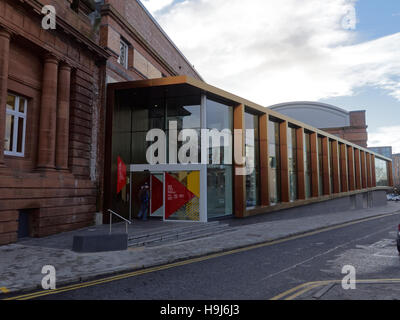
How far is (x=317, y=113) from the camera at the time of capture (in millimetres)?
56156

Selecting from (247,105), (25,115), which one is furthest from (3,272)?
(247,105)

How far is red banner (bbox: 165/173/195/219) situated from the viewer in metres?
16.5

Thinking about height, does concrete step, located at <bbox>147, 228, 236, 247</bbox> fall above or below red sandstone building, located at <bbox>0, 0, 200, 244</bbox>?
below

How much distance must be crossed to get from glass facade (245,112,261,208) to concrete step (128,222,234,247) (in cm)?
432

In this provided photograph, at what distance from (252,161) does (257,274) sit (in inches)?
548

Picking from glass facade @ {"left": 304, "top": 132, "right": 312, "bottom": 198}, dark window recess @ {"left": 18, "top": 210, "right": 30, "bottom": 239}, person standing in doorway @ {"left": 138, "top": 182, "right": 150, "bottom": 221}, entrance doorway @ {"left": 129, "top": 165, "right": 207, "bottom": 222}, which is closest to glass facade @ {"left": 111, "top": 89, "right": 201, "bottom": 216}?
person standing in doorway @ {"left": 138, "top": 182, "right": 150, "bottom": 221}

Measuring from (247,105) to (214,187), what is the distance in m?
5.98

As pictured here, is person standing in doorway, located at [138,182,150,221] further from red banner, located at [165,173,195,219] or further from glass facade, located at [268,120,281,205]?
glass facade, located at [268,120,281,205]

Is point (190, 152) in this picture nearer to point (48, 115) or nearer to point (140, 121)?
point (140, 121)

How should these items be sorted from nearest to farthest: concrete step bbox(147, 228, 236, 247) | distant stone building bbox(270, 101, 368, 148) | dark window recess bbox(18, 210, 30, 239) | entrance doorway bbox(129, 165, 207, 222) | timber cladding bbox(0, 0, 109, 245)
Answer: timber cladding bbox(0, 0, 109, 245) < concrete step bbox(147, 228, 236, 247) < dark window recess bbox(18, 210, 30, 239) < entrance doorway bbox(129, 165, 207, 222) < distant stone building bbox(270, 101, 368, 148)

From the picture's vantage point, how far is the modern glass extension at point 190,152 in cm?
1644

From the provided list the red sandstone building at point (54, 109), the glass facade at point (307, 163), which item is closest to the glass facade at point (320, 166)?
the glass facade at point (307, 163)
